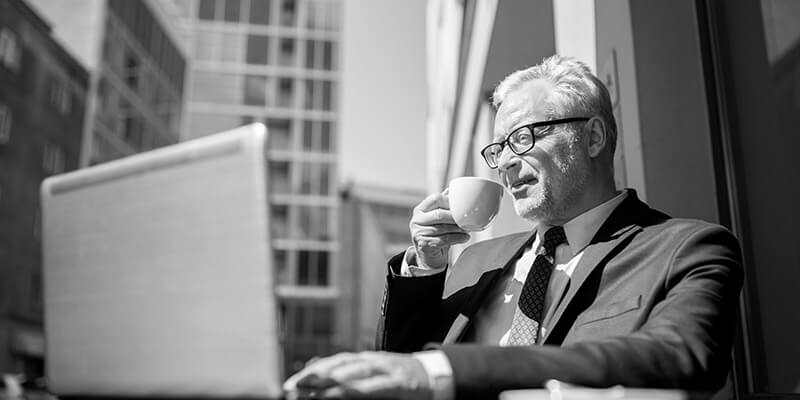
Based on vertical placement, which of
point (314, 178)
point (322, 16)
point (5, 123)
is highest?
point (322, 16)

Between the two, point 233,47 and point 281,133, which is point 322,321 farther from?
point 233,47

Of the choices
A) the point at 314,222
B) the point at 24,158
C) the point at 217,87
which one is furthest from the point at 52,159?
the point at 314,222

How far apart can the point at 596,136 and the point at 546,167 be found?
0.18m

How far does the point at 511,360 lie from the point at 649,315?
19.6 inches

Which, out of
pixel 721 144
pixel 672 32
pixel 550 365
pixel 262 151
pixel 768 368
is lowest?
pixel 768 368

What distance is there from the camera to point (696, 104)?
233 cm

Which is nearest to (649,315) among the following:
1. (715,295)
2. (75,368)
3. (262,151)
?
(715,295)

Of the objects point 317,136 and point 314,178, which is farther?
point 317,136

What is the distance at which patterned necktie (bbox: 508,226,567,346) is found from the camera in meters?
1.64

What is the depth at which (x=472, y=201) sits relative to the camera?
5.57 feet

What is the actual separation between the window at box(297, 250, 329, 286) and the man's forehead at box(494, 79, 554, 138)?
31.8 meters

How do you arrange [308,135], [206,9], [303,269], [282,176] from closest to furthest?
[303,269] → [282,176] → [308,135] → [206,9]

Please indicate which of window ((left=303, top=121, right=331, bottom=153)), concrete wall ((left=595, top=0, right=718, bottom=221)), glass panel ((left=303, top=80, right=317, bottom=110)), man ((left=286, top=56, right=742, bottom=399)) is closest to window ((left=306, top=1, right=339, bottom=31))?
glass panel ((left=303, top=80, right=317, bottom=110))

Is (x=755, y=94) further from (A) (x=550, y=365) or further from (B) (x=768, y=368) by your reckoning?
(A) (x=550, y=365)
